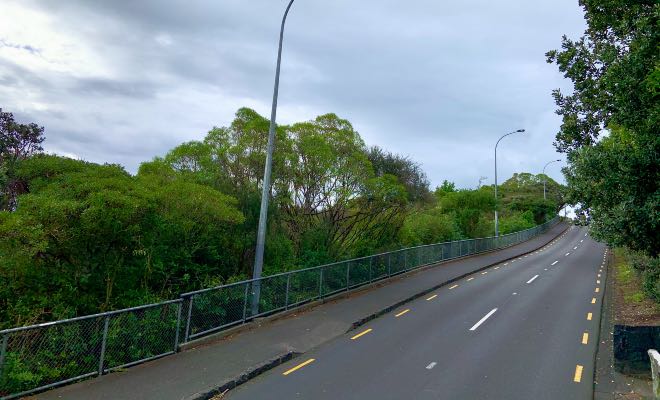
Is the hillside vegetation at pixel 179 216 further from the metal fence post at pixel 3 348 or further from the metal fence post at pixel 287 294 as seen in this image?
the metal fence post at pixel 3 348

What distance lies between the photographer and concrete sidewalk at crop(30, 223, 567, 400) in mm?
7965

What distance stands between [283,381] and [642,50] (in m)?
9.27

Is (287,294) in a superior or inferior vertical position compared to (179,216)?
inferior

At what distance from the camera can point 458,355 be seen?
412 inches

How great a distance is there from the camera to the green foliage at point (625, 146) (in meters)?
9.09

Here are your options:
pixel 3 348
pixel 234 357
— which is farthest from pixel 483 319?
pixel 3 348

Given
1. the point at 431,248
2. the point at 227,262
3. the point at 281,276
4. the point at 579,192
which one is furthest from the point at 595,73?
the point at 431,248

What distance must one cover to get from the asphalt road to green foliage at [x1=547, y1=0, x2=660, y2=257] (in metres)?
3.11

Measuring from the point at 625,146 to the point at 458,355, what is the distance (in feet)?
18.5

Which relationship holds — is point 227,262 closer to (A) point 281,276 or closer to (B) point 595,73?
(A) point 281,276

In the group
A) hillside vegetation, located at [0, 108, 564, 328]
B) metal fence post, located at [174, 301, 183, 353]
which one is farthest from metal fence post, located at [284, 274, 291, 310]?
metal fence post, located at [174, 301, 183, 353]

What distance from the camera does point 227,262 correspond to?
15797mm

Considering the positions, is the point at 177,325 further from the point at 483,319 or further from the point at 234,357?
the point at 483,319

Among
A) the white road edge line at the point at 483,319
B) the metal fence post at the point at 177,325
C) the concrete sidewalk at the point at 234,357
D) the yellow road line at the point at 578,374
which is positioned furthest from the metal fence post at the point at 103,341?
the white road edge line at the point at 483,319
